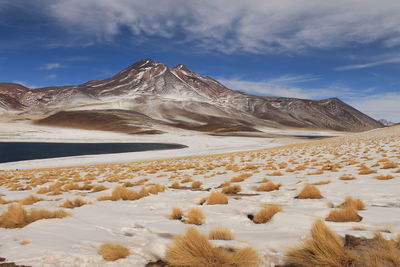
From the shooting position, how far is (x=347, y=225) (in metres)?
4.34

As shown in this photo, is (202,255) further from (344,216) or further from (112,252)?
(344,216)

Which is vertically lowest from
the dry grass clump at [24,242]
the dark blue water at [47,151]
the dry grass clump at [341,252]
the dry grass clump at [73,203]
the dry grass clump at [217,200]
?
the dark blue water at [47,151]

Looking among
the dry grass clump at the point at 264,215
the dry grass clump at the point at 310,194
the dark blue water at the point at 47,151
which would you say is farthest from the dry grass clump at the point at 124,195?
the dark blue water at the point at 47,151

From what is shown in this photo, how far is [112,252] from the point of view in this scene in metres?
3.46

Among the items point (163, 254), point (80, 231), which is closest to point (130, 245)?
point (163, 254)

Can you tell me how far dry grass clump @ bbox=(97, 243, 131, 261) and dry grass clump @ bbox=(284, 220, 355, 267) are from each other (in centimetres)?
204

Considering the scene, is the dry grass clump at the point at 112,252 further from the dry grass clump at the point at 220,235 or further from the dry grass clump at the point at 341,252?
the dry grass clump at the point at 341,252

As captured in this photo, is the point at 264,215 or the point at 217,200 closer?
the point at 264,215

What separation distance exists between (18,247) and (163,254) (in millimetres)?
2005

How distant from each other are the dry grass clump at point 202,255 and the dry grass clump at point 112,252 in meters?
0.57

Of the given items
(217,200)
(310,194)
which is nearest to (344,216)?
(310,194)

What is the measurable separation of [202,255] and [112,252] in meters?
1.15

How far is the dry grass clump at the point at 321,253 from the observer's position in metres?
3.04

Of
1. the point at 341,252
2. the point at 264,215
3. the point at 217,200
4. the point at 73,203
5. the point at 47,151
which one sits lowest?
the point at 47,151
